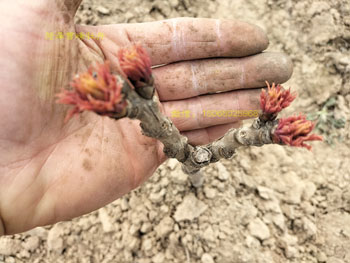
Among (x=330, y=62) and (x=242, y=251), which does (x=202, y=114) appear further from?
(x=330, y=62)

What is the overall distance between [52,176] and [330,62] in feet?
11.5

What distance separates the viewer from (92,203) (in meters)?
2.51

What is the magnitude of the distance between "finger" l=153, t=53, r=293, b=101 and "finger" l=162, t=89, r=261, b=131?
76mm

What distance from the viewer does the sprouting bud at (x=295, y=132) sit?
59.9 inches

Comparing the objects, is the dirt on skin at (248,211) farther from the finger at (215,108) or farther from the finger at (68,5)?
the finger at (68,5)

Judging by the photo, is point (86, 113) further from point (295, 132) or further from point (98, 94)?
point (295, 132)

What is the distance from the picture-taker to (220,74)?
2.86m

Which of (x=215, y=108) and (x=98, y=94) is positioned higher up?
(x=98, y=94)

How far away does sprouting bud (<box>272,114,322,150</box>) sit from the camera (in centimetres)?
152

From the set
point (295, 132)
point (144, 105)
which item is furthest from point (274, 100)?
point (144, 105)

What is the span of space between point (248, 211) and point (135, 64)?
229cm

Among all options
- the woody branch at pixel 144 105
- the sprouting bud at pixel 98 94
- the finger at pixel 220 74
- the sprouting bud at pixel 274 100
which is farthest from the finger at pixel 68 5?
the sprouting bud at pixel 274 100

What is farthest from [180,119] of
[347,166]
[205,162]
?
[347,166]

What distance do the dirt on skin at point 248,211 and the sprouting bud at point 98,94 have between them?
6.94 ft
